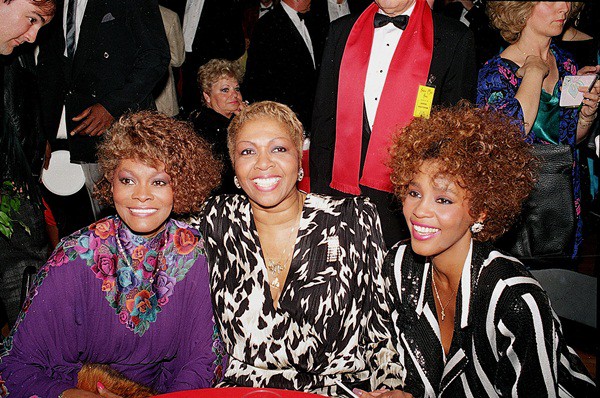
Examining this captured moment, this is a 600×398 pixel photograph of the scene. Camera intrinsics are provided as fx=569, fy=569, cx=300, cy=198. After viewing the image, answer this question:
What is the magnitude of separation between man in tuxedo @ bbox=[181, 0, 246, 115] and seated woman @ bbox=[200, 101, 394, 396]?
79.5 inches

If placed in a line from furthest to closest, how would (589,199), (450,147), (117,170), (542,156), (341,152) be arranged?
(589,199), (341,152), (542,156), (117,170), (450,147)

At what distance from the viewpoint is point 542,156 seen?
2.69 metres

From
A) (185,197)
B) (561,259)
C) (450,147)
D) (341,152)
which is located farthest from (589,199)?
(185,197)

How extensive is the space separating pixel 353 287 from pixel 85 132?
5.83 feet

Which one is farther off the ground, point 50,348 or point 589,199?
point 589,199

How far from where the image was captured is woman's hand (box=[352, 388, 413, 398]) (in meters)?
2.00

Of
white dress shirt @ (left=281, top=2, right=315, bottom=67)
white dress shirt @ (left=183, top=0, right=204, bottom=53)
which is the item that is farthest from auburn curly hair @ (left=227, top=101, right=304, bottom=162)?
white dress shirt @ (left=183, top=0, right=204, bottom=53)

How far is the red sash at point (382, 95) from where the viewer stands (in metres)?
2.73

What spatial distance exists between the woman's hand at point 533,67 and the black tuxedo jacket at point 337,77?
0.82 feet

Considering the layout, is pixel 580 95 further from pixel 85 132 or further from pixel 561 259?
pixel 85 132

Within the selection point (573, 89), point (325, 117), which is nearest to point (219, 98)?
point (325, 117)

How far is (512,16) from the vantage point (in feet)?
9.20

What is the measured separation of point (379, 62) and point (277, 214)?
103 centimetres

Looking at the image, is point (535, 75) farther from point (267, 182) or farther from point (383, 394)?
point (383, 394)
